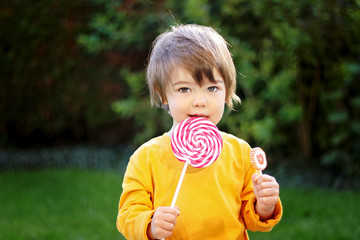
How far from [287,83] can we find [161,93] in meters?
3.86

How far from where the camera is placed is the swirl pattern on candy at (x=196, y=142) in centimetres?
222

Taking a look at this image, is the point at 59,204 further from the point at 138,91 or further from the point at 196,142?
the point at 196,142

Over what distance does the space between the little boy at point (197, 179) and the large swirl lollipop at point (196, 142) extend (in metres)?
0.06

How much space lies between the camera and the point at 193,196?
2.22m

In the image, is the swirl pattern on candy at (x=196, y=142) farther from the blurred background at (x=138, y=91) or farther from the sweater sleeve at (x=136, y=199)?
the blurred background at (x=138, y=91)

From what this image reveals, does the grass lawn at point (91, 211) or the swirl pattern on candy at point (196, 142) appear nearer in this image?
the swirl pattern on candy at point (196, 142)

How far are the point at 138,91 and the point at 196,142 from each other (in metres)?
5.19

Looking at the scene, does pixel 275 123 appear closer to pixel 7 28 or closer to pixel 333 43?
pixel 333 43

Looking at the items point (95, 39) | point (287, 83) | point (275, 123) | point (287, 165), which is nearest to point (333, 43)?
point (287, 83)

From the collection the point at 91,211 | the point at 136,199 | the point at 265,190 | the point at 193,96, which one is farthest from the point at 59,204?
the point at 265,190

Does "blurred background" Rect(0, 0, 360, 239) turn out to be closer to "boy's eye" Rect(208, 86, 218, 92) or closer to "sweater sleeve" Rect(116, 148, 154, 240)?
"sweater sleeve" Rect(116, 148, 154, 240)

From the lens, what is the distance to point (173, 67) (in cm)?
227

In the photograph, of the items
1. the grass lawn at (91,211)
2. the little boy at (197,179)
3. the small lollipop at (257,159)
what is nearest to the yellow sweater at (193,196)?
the little boy at (197,179)

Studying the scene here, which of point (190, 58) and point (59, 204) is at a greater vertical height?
point (190, 58)
